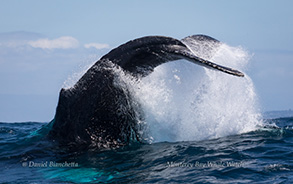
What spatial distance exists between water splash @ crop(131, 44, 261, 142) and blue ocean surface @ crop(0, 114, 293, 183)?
0.50 meters

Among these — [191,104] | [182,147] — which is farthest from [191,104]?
[182,147]

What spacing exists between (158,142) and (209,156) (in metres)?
1.59

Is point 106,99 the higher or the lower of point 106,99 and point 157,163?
the higher

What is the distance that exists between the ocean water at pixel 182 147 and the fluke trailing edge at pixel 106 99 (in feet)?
0.63

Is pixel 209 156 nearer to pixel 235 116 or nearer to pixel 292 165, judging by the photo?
pixel 292 165

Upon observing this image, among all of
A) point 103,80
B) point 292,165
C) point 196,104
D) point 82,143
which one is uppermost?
point 103,80

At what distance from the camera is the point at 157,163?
662 cm

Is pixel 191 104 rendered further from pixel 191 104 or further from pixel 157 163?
pixel 157 163

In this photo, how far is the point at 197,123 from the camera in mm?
8828

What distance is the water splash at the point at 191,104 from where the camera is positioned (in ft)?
27.6

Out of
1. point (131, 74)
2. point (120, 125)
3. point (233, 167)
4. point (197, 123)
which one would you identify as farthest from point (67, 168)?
point (197, 123)

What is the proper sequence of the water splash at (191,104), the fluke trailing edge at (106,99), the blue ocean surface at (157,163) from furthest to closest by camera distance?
the water splash at (191,104)
the fluke trailing edge at (106,99)
the blue ocean surface at (157,163)

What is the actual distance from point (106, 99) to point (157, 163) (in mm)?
1566

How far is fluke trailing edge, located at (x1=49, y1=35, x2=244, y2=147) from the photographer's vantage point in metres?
7.11
